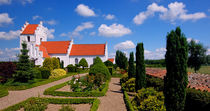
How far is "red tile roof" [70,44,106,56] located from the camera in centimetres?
3991

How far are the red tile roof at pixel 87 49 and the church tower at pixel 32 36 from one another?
963 centimetres

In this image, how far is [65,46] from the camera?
132ft

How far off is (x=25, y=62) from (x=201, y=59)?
113ft

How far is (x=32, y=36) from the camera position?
1428 inches

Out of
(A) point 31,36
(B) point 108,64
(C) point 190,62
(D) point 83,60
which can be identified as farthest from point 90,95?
(A) point 31,36

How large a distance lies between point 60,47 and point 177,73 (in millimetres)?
37470

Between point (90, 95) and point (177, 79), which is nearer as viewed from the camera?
point (177, 79)

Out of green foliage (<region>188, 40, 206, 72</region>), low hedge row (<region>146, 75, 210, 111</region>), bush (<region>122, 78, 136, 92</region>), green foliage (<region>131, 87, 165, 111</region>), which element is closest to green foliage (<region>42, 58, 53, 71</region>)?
bush (<region>122, 78, 136, 92</region>)

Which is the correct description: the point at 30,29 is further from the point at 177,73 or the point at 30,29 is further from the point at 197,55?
the point at 197,55

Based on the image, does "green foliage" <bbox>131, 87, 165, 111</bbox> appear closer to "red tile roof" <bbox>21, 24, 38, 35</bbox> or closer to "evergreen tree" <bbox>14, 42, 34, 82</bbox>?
"evergreen tree" <bbox>14, 42, 34, 82</bbox>

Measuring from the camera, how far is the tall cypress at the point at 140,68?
1215 centimetres

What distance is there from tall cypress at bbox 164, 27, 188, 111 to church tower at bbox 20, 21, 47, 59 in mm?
34067

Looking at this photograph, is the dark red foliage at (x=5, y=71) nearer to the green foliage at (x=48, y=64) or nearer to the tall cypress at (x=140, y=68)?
the green foliage at (x=48, y=64)

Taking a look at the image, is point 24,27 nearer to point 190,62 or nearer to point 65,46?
point 65,46
